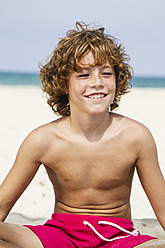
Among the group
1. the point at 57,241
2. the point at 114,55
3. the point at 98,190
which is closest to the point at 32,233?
the point at 57,241

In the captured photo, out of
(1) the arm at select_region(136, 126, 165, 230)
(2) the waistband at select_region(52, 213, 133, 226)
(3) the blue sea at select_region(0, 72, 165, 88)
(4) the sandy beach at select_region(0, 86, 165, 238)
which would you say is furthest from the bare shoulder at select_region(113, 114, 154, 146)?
(3) the blue sea at select_region(0, 72, 165, 88)

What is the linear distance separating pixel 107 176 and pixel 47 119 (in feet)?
22.2

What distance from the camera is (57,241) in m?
2.28

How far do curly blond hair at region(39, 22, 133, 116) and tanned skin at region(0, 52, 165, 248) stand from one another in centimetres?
7

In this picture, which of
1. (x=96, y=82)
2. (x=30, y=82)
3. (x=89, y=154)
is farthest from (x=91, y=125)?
(x=30, y=82)

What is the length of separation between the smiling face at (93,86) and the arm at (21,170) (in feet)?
1.17

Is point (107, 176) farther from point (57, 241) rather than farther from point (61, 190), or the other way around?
point (57, 241)

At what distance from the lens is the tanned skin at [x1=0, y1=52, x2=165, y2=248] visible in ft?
8.00

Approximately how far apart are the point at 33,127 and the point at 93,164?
229 inches

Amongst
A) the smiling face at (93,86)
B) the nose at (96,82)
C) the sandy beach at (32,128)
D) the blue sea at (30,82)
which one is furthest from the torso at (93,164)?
Result: the blue sea at (30,82)

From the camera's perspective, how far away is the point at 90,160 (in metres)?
2.46

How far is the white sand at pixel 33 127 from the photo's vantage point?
161 inches

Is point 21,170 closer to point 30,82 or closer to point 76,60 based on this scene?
point 76,60

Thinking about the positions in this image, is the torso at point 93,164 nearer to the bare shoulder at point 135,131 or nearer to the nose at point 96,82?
the bare shoulder at point 135,131
